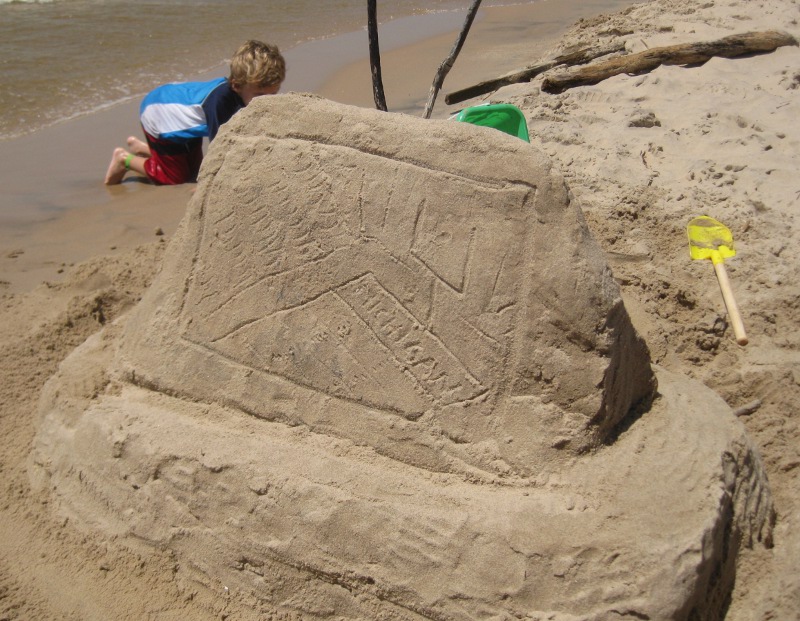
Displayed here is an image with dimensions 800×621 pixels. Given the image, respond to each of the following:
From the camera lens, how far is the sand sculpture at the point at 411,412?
1934mm

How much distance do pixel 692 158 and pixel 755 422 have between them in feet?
5.53

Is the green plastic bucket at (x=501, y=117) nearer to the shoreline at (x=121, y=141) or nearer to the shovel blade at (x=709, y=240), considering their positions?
the shovel blade at (x=709, y=240)

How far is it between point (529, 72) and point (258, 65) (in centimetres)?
244

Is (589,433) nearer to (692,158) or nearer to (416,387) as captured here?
(416,387)

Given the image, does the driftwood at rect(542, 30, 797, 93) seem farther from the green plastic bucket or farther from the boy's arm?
the boy's arm

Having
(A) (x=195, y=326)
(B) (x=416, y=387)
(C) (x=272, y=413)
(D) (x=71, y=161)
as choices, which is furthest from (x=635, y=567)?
(D) (x=71, y=161)

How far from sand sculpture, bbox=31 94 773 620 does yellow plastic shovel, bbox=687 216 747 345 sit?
90 cm

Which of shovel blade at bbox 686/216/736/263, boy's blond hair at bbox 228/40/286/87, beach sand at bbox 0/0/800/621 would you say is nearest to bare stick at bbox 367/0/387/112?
boy's blond hair at bbox 228/40/286/87

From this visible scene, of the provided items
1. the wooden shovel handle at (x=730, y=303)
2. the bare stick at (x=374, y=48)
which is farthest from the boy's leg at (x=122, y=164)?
the wooden shovel handle at (x=730, y=303)

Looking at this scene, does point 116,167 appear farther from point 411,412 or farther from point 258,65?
point 411,412

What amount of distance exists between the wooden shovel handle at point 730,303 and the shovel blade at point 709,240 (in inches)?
2.5

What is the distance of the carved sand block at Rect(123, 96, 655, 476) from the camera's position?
2027 millimetres

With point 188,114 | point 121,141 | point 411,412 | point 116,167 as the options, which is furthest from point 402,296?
point 121,141

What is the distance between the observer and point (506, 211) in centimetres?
204
